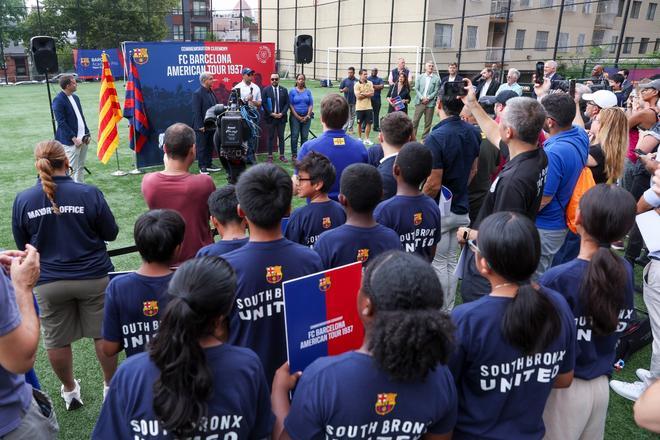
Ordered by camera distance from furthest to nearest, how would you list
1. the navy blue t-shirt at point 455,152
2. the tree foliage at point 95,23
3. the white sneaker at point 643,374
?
the tree foliage at point 95,23
the navy blue t-shirt at point 455,152
the white sneaker at point 643,374

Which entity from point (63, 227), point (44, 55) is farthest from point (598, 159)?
point (44, 55)

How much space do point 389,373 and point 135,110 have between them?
8693 mm

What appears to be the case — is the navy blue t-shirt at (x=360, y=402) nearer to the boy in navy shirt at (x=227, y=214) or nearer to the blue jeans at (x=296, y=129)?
the boy in navy shirt at (x=227, y=214)

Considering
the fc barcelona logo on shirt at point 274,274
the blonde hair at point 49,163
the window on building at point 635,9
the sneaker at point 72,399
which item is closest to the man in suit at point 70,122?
the blonde hair at point 49,163

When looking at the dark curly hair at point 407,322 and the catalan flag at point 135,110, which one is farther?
the catalan flag at point 135,110

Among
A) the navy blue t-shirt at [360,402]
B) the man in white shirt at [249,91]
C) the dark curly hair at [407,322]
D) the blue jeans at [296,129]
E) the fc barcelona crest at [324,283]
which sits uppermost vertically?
the man in white shirt at [249,91]

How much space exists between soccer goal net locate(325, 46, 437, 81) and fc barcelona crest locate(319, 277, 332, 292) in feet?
89.0

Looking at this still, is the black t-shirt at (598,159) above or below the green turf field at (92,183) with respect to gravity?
above

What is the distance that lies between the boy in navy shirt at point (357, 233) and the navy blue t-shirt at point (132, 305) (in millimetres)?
822

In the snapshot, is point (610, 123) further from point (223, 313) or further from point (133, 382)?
point (133, 382)

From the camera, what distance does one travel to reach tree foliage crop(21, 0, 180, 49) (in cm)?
3350

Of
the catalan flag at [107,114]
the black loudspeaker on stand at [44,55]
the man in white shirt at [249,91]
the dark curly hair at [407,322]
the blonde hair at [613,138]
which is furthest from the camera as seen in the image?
the man in white shirt at [249,91]

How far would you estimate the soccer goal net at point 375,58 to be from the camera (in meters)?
28.6

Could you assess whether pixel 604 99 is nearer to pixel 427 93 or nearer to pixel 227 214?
pixel 227 214
